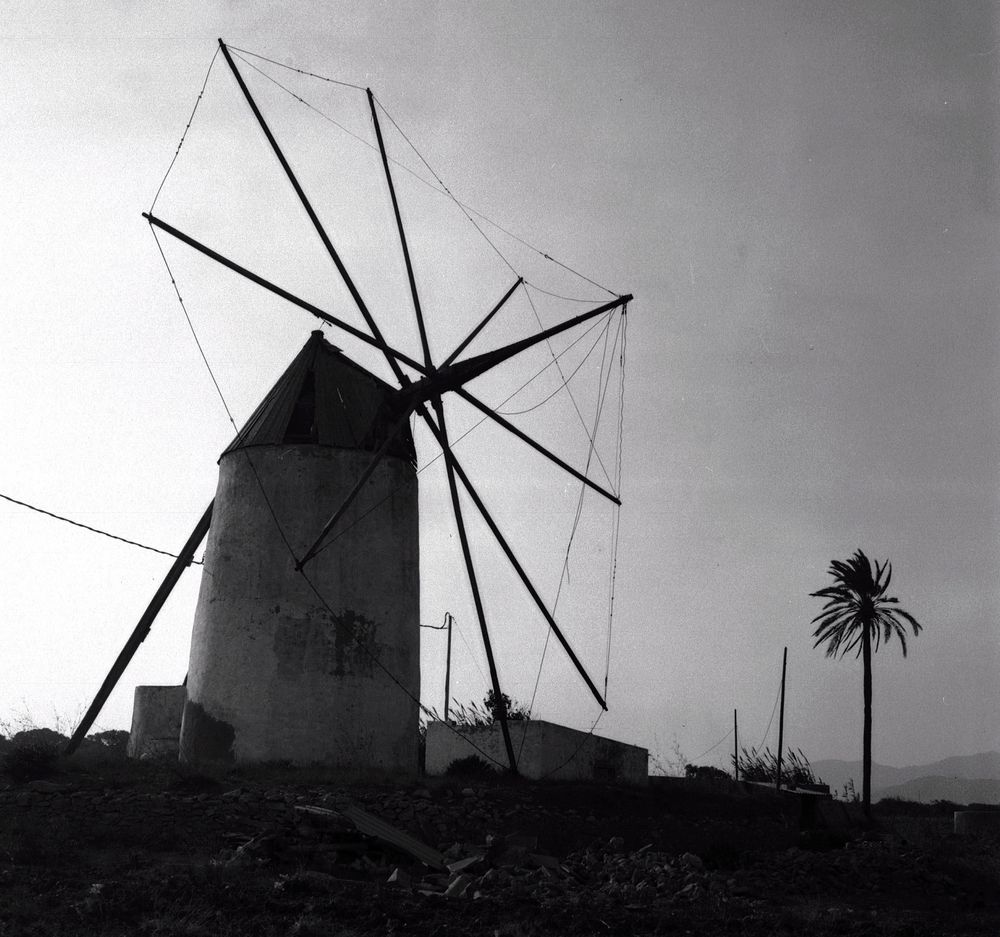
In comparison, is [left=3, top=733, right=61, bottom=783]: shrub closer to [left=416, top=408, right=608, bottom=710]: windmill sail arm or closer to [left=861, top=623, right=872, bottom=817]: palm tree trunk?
[left=416, top=408, right=608, bottom=710]: windmill sail arm

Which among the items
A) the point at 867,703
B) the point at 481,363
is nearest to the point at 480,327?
the point at 481,363

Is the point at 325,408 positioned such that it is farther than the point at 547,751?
Yes

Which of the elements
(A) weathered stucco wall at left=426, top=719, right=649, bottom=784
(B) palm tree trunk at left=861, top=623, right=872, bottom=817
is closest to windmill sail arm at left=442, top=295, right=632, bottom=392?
(A) weathered stucco wall at left=426, top=719, right=649, bottom=784

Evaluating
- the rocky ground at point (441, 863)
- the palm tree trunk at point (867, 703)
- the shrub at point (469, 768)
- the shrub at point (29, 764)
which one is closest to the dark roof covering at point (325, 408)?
the shrub at point (469, 768)

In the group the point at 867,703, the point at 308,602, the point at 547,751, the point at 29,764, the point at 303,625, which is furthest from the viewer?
the point at 867,703

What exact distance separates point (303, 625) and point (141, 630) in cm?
328

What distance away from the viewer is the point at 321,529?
19.1 metres

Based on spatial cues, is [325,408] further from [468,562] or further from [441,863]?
[441,863]

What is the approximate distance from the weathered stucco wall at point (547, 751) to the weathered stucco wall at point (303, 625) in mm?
1520

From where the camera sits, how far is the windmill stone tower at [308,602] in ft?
60.2

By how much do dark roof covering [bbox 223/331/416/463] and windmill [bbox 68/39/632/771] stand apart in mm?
25

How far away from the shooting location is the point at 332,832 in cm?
1292

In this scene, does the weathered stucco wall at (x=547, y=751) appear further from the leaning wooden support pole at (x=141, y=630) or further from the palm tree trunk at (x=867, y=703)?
the palm tree trunk at (x=867, y=703)

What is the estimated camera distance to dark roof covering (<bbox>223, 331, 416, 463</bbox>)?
19.8m
